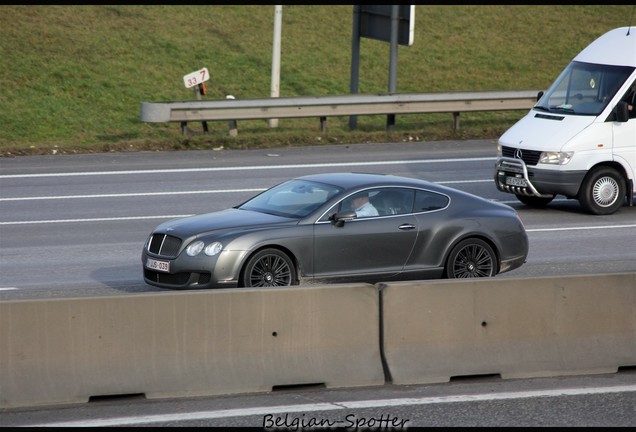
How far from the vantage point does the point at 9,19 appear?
31562 millimetres

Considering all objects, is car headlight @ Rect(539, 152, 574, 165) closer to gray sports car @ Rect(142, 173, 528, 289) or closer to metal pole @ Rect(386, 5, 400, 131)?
gray sports car @ Rect(142, 173, 528, 289)

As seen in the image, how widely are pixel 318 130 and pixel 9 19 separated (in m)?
10.7

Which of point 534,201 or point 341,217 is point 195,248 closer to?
point 341,217

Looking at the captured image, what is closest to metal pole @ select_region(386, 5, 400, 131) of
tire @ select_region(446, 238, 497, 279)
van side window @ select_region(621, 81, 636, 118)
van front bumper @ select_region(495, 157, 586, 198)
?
van front bumper @ select_region(495, 157, 586, 198)

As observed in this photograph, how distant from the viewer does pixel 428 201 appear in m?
12.8

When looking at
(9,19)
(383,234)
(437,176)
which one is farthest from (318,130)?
(383,234)

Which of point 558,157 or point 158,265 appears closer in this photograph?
point 158,265

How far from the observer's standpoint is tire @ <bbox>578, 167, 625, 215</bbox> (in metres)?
17.6

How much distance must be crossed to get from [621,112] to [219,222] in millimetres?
8341

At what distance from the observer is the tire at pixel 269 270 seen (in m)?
11.7

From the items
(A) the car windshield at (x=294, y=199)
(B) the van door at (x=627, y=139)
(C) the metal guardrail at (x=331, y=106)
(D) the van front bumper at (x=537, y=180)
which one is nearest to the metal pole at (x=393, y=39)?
(C) the metal guardrail at (x=331, y=106)

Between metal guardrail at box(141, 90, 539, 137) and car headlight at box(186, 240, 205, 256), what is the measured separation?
1282 centimetres

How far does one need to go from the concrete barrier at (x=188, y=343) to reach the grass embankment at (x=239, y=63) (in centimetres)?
1568

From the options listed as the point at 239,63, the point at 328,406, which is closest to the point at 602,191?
the point at 328,406
